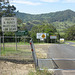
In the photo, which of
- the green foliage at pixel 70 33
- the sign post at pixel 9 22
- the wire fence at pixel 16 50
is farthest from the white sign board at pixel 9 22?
the green foliage at pixel 70 33

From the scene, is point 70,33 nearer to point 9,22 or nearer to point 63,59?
point 9,22

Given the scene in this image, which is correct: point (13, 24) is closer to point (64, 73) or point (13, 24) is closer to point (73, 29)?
point (64, 73)

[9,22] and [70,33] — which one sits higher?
[9,22]

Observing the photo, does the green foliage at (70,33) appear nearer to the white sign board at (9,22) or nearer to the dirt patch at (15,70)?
the white sign board at (9,22)

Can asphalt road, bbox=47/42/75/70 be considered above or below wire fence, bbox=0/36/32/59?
below

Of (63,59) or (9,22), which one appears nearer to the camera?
(63,59)

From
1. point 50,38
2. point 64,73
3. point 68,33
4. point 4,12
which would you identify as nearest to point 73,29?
point 68,33

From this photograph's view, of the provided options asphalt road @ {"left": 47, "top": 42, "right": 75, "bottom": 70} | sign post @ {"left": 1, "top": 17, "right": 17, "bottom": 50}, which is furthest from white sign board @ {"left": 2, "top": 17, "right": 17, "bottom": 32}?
asphalt road @ {"left": 47, "top": 42, "right": 75, "bottom": 70}

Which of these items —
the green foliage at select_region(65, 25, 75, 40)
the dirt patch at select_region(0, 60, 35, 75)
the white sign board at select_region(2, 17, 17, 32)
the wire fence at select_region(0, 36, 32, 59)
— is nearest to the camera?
the dirt patch at select_region(0, 60, 35, 75)

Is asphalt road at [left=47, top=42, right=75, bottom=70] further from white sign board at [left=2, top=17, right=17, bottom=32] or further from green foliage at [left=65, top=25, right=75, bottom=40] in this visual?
green foliage at [left=65, top=25, right=75, bottom=40]

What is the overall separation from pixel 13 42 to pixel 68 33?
333 ft

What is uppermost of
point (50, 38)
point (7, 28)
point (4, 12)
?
point (4, 12)

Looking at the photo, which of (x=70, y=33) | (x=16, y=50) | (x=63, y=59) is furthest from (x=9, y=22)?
(x=70, y=33)

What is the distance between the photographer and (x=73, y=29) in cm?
11344
